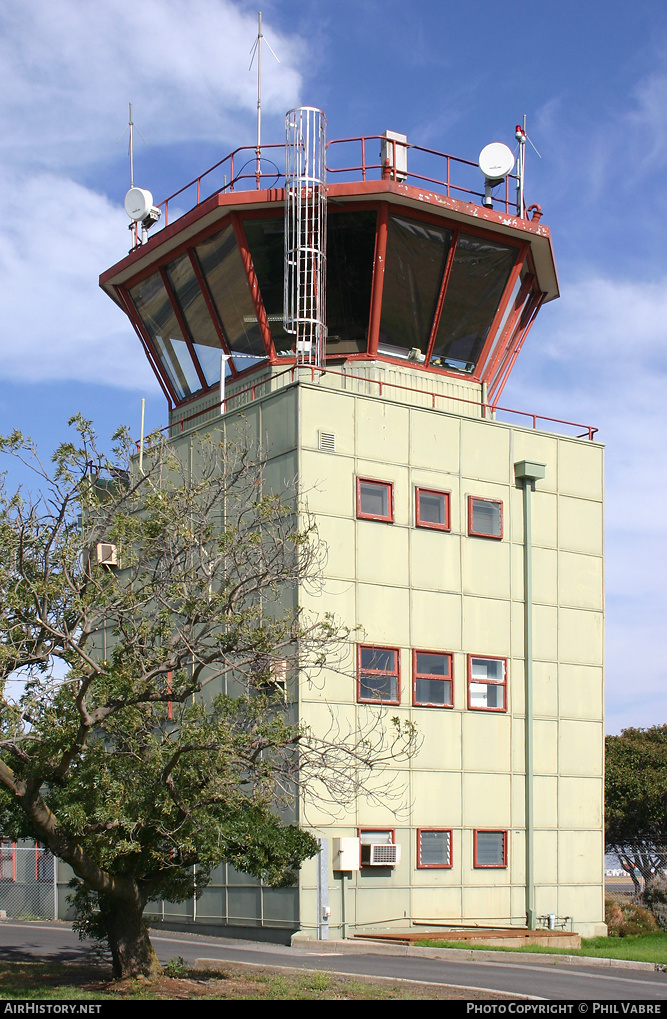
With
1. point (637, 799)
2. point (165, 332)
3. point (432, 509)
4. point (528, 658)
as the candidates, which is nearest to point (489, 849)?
point (528, 658)

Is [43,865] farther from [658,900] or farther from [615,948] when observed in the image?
[658,900]

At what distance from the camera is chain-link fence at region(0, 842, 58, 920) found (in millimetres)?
30906

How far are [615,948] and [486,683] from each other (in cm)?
589

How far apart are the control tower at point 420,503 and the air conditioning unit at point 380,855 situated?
43mm

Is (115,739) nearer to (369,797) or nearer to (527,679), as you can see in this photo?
(369,797)

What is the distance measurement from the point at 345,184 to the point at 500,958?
Answer: 1581cm

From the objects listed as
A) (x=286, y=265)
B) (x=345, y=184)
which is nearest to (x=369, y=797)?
(x=286, y=265)

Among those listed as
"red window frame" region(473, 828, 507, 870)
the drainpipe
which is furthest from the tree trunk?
the drainpipe

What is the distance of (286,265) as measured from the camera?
2494 centimetres

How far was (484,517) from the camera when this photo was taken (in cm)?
2558

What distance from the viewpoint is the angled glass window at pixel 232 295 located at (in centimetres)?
2588

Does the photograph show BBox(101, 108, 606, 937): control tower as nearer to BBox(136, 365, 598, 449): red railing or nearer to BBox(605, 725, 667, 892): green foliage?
BBox(136, 365, 598, 449): red railing

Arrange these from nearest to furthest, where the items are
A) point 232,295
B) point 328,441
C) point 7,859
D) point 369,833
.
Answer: point 369,833, point 328,441, point 232,295, point 7,859

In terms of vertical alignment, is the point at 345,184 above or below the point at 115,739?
above
